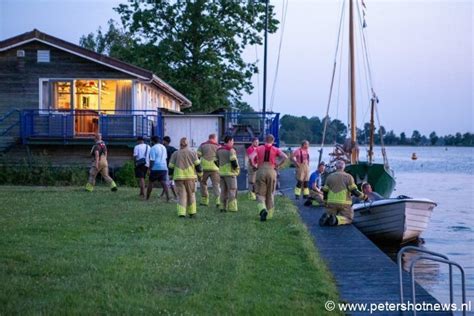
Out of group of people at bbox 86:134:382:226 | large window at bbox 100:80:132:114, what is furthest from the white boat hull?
large window at bbox 100:80:132:114

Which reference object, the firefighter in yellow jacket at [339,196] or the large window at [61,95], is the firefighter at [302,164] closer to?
the firefighter in yellow jacket at [339,196]

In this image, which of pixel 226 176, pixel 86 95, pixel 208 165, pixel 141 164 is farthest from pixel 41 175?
pixel 226 176

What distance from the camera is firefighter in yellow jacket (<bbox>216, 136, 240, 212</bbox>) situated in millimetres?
17552

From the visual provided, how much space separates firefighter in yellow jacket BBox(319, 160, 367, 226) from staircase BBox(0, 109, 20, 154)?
16293 millimetres

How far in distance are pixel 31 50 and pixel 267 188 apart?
16.5 m

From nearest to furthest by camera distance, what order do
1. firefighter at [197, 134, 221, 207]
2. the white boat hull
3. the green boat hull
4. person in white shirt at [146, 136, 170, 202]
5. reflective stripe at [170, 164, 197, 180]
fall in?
reflective stripe at [170, 164, 197, 180] < the white boat hull < firefighter at [197, 134, 221, 207] < person in white shirt at [146, 136, 170, 202] < the green boat hull

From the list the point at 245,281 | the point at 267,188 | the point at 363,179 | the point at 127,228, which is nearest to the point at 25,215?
the point at 127,228

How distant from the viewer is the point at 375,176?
26.6 meters

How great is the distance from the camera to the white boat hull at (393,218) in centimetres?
1772

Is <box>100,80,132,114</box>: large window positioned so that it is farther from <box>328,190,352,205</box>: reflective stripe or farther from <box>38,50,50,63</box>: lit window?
<box>328,190,352,205</box>: reflective stripe

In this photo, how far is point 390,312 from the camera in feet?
27.4

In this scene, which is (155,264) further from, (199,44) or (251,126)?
(199,44)

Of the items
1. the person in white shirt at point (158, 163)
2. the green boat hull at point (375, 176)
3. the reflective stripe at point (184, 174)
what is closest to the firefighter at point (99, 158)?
the person in white shirt at point (158, 163)

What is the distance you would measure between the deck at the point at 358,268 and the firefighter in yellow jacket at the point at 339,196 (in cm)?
29
